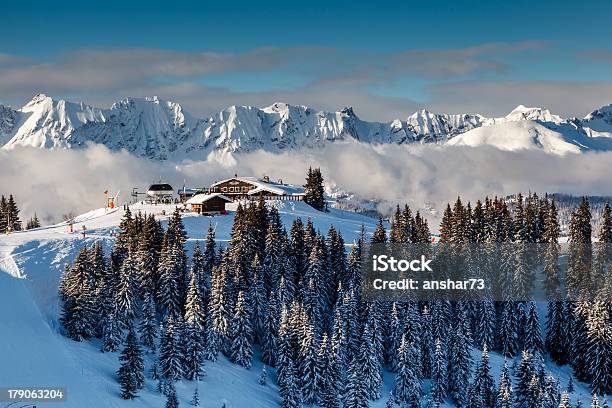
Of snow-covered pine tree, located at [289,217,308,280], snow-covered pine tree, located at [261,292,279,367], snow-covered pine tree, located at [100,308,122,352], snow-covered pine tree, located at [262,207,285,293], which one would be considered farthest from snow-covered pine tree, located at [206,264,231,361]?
snow-covered pine tree, located at [289,217,308,280]

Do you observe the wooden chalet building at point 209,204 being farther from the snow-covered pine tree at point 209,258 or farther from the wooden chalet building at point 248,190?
the snow-covered pine tree at point 209,258

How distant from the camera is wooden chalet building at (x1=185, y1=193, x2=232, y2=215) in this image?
138000 mm

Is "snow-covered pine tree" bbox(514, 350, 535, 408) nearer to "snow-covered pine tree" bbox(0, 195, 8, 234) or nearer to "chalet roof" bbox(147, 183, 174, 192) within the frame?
"snow-covered pine tree" bbox(0, 195, 8, 234)

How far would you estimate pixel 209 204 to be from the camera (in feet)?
454

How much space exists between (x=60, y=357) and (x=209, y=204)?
6669 centimetres

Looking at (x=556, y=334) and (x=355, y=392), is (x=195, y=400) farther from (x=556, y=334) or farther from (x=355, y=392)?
(x=556, y=334)

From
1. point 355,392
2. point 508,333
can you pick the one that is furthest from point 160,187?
point 355,392

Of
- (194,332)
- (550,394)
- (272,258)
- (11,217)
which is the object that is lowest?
(550,394)

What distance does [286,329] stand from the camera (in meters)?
90.2

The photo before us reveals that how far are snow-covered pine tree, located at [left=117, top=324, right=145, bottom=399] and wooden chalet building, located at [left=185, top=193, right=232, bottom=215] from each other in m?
65.0

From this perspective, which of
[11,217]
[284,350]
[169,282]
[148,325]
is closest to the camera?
[148,325]

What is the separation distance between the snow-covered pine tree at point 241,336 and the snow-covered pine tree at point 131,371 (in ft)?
56.9

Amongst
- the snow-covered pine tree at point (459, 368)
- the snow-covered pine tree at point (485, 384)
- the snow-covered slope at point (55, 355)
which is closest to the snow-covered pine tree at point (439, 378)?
the snow-covered pine tree at point (459, 368)

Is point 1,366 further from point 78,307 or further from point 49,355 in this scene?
point 78,307
